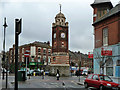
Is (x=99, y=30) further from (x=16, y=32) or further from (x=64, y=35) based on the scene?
(x=64, y=35)

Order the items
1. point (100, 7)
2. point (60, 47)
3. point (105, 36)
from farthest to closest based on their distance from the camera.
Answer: point (60, 47), point (100, 7), point (105, 36)

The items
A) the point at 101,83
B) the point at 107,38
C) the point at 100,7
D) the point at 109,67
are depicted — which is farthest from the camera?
the point at 100,7

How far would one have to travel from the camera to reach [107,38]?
2381cm

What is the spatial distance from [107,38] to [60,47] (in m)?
30.0

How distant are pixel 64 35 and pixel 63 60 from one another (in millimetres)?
6636

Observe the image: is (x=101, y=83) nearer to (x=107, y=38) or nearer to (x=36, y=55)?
(x=107, y=38)

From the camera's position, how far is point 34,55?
227ft

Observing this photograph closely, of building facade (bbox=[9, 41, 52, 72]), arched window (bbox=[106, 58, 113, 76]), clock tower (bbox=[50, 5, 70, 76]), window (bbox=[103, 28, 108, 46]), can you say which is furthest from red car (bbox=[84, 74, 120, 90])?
building facade (bbox=[9, 41, 52, 72])

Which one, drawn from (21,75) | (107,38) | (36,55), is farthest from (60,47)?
(107,38)

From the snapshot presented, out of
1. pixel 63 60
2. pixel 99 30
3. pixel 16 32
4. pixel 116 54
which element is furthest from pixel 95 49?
pixel 63 60

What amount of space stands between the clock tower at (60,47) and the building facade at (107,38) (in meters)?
26.5

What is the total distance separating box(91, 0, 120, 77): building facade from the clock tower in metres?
26.5

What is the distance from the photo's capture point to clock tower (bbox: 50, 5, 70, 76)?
172ft

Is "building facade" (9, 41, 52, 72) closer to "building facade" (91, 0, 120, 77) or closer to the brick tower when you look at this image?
the brick tower
